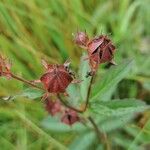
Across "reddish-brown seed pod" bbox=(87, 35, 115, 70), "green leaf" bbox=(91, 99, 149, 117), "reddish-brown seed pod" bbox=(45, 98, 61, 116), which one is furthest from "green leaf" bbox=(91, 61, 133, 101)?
"reddish-brown seed pod" bbox=(87, 35, 115, 70)

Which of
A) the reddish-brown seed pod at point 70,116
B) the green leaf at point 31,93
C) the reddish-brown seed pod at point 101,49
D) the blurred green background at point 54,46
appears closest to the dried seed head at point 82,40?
the reddish-brown seed pod at point 101,49

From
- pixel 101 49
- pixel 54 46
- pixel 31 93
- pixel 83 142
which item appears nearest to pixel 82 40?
pixel 101 49

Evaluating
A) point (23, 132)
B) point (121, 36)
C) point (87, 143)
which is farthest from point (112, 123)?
point (121, 36)

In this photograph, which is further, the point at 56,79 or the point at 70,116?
the point at 70,116

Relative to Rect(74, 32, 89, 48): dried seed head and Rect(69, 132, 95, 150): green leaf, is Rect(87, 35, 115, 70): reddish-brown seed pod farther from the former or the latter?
Rect(69, 132, 95, 150): green leaf

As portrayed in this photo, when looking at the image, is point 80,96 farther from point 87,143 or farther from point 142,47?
point 142,47

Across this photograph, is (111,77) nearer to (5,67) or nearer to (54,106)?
(54,106)

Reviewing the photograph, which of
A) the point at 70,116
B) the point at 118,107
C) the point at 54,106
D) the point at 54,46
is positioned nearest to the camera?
the point at 118,107
